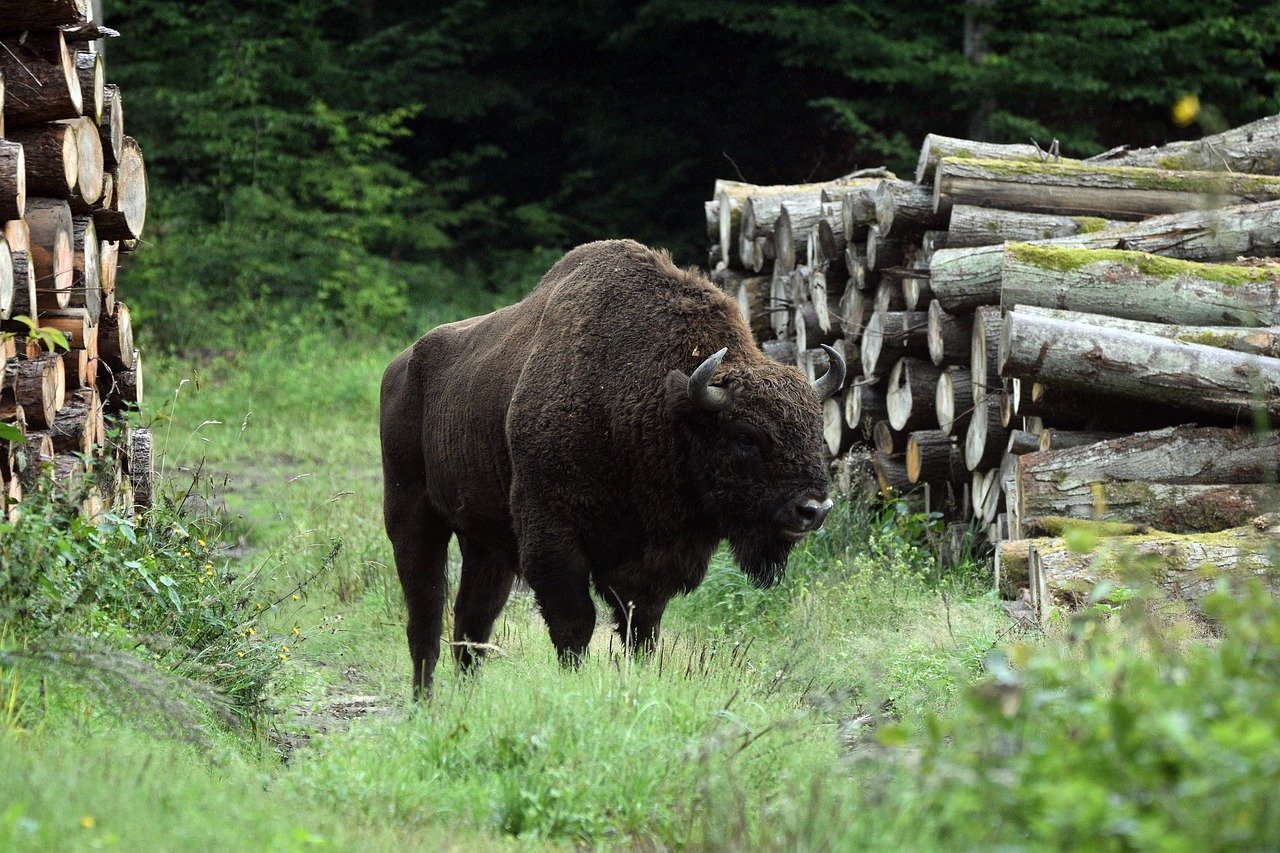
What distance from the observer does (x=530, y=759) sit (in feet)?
13.6

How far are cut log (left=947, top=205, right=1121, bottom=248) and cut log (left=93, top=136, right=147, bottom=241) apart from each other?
4.67 m

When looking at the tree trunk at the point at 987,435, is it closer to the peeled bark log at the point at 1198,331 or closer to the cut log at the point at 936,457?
the cut log at the point at 936,457

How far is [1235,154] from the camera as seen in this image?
32.0 ft

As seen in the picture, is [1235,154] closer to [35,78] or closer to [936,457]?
[936,457]

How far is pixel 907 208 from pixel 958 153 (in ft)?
1.99

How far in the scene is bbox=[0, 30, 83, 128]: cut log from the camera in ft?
17.7

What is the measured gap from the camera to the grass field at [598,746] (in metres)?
2.99

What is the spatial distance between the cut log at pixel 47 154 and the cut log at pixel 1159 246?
4684 millimetres

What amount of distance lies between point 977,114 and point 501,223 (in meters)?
7.33

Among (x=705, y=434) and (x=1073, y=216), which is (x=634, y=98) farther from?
(x=705, y=434)

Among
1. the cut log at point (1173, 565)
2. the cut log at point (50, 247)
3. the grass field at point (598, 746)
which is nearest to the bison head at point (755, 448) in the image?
the grass field at point (598, 746)

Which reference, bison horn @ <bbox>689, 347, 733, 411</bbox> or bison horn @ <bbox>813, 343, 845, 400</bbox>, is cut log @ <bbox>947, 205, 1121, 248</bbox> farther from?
bison horn @ <bbox>689, 347, 733, 411</bbox>

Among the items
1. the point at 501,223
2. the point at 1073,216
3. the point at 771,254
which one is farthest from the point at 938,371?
the point at 501,223

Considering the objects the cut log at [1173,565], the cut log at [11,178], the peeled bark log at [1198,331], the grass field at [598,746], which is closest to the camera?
the grass field at [598,746]
